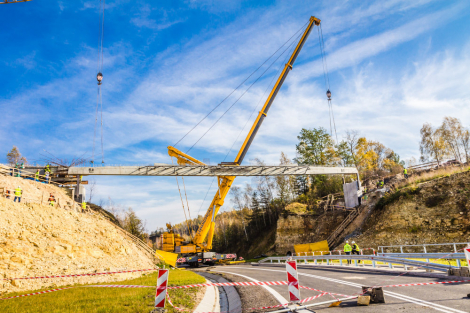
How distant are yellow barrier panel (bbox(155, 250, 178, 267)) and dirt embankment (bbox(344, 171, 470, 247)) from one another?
68.3ft

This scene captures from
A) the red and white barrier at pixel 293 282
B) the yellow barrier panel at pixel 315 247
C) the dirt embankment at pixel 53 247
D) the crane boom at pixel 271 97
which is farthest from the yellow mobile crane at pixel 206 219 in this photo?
the red and white barrier at pixel 293 282

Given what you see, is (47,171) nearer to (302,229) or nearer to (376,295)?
(376,295)

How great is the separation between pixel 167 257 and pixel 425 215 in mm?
27000

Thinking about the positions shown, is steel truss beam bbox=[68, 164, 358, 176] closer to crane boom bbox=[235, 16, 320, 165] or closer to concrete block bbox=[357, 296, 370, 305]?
crane boom bbox=[235, 16, 320, 165]

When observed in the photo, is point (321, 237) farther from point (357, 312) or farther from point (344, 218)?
point (357, 312)

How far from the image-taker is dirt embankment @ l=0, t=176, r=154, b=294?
1432 centimetres

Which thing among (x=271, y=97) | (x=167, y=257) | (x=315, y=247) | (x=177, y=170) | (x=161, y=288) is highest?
(x=271, y=97)

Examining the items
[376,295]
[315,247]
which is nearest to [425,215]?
[315,247]

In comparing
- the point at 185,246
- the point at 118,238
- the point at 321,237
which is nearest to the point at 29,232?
the point at 118,238

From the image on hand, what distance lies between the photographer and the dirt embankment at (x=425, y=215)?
2553cm

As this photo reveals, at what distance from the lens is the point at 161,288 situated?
22.5 feet

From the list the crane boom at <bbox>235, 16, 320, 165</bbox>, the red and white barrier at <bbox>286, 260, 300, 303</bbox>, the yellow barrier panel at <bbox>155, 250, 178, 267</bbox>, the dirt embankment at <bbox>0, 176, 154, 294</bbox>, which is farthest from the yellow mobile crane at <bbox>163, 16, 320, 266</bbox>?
the red and white barrier at <bbox>286, 260, 300, 303</bbox>

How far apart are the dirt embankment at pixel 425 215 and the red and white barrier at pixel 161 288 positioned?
89.5 feet

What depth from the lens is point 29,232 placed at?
55.0 ft
